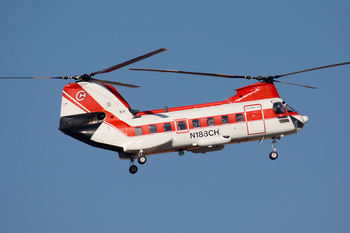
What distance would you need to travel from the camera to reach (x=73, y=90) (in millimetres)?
38531

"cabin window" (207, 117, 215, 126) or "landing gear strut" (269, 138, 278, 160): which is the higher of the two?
"cabin window" (207, 117, 215, 126)

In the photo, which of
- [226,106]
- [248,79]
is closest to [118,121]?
[226,106]

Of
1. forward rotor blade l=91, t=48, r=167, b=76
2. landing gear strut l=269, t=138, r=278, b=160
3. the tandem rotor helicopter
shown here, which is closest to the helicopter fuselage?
the tandem rotor helicopter

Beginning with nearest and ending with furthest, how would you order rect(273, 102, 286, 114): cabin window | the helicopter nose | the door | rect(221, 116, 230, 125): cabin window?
rect(221, 116, 230, 125): cabin window < the door < rect(273, 102, 286, 114): cabin window < the helicopter nose

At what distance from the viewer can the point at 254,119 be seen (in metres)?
39.0

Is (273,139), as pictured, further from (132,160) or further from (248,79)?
(132,160)

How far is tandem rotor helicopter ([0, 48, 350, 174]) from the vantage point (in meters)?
37.6

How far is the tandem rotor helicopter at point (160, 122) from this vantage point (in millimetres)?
37625

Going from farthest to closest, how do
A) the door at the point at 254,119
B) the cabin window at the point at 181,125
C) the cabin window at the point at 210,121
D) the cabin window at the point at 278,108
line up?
1. the cabin window at the point at 278,108
2. the door at the point at 254,119
3. the cabin window at the point at 210,121
4. the cabin window at the point at 181,125

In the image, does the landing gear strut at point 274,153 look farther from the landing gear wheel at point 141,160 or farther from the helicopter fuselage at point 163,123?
the landing gear wheel at point 141,160

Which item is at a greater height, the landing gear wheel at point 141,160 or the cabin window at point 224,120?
the cabin window at point 224,120

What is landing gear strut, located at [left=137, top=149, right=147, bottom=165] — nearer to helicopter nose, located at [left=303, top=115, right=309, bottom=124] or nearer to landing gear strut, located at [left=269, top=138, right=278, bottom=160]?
landing gear strut, located at [left=269, top=138, right=278, bottom=160]

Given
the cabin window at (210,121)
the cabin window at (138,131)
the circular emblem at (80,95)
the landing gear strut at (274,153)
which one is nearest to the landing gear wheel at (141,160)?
the cabin window at (138,131)

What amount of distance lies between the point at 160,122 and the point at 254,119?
7.06 metres
